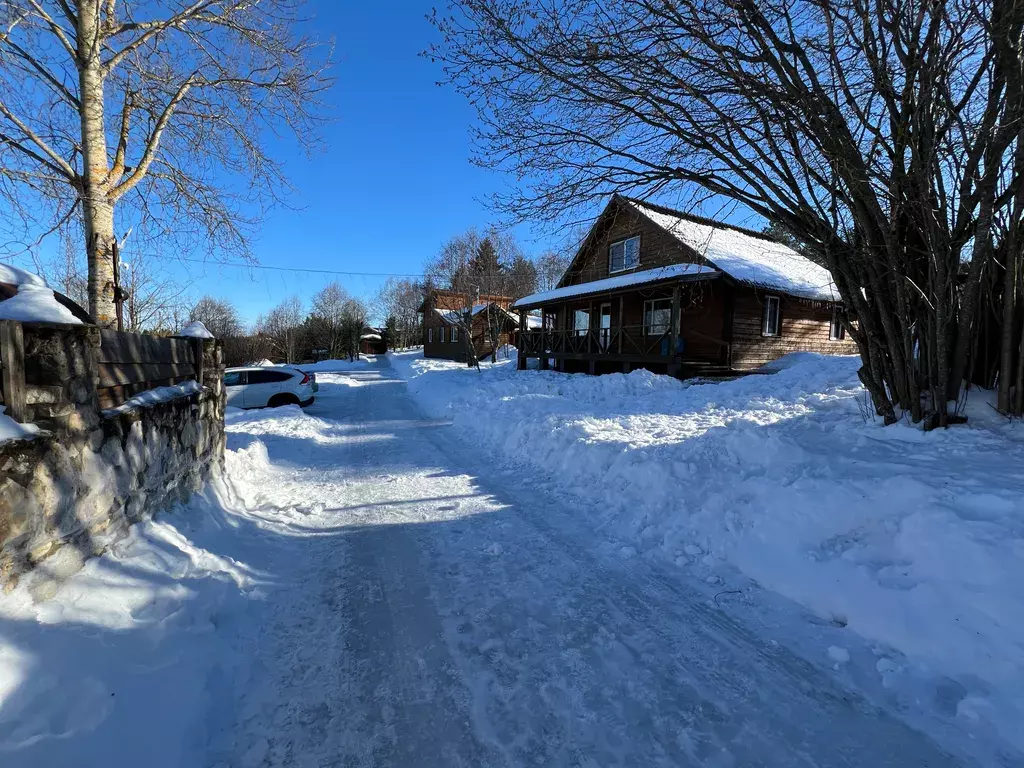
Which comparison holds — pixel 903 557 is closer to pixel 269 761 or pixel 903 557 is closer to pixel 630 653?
pixel 630 653

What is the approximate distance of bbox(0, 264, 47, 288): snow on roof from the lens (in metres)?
2.70

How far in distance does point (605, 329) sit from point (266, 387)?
11.7 m

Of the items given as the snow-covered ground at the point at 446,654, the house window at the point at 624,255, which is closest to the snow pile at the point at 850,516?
the snow-covered ground at the point at 446,654

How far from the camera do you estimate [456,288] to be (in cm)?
2716

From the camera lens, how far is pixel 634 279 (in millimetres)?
15648

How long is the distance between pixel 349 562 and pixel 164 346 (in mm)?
2646

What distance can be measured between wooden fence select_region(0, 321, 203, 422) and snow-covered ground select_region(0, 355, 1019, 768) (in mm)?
982

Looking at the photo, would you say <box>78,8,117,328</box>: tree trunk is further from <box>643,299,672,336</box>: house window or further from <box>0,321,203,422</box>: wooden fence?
<box>643,299,672,336</box>: house window

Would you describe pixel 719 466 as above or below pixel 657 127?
below

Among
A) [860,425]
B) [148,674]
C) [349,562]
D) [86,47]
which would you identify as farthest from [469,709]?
[86,47]

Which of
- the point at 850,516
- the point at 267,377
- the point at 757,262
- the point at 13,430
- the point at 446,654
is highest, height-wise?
the point at 757,262

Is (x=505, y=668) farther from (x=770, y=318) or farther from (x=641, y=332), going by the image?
(x=770, y=318)

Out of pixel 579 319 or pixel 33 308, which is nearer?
pixel 33 308

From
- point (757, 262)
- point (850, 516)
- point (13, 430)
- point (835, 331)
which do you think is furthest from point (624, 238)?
point (13, 430)
